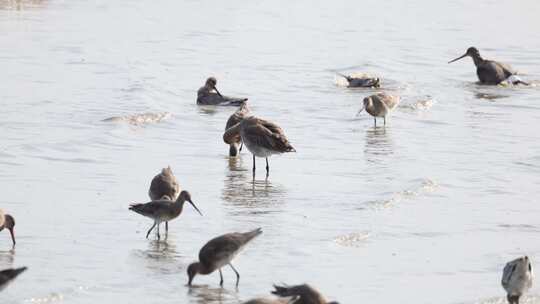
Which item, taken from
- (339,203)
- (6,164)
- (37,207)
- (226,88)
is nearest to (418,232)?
(339,203)

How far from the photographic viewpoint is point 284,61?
1043 inches

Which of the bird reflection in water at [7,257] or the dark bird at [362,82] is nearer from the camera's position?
the bird reflection in water at [7,257]

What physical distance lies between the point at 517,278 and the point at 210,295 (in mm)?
2444

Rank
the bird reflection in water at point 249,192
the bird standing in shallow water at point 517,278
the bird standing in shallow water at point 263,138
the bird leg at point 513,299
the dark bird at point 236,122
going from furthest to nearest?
the dark bird at point 236,122 < the bird standing in shallow water at point 263,138 < the bird reflection in water at point 249,192 < the bird leg at point 513,299 < the bird standing in shallow water at point 517,278

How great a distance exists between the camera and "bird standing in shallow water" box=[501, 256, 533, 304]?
10281mm

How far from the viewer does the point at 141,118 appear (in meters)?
19.3

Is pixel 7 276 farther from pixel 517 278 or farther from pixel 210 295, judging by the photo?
pixel 517 278

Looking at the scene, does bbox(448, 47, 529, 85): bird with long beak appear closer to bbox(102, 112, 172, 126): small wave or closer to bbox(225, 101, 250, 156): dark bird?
bbox(225, 101, 250, 156): dark bird

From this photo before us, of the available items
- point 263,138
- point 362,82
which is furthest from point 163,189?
point 362,82

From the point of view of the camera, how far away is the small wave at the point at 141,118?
19016mm

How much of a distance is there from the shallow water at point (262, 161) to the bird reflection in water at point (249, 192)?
4cm

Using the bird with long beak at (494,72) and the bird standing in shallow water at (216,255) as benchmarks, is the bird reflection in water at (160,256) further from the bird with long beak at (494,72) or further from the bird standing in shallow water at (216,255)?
the bird with long beak at (494,72)

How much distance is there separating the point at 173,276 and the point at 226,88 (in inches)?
480

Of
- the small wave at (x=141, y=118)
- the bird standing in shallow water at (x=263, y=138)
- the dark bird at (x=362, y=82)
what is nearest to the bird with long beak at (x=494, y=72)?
the dark bird at (x=362, y=82)
